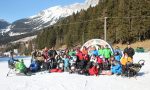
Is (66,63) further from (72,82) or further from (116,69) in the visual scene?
(72,82)

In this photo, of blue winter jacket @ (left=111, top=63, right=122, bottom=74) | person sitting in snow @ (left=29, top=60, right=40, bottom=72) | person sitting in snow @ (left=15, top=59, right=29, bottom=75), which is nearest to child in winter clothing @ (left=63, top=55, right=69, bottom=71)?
person sitting in snow @ (left=29, top=60, right=40, bottom=72)

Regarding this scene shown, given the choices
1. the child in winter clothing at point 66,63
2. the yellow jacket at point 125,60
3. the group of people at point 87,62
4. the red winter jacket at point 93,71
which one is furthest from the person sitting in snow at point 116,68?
the child in winter clothing at point 66,63

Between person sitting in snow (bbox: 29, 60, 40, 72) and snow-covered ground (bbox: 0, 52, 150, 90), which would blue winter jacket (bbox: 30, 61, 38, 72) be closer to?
person sitting in snow (bbox: 29, 60, 40, 72)

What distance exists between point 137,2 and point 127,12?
2.83m

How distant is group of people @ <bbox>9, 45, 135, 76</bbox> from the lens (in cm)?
2209

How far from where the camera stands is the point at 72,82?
1973 cm

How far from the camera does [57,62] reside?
80.9 ft

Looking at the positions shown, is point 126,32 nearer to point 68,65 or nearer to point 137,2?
point 137,2

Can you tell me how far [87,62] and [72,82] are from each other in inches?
149

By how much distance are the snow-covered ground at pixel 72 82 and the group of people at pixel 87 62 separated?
2.48 ft

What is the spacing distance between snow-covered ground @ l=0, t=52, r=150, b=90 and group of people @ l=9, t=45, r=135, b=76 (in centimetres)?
76

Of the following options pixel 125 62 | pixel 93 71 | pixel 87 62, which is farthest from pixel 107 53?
pixel 125 62

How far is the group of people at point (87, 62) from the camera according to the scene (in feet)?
72.5

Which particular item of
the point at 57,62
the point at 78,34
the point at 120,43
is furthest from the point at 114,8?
the point at 57,62
